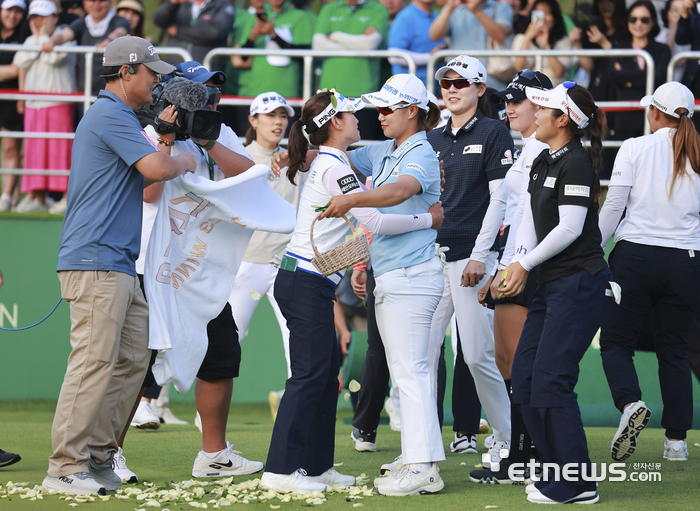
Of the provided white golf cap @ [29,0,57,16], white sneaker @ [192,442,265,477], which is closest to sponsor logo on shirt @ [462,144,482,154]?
white sneaker @ [192,442,265,477]

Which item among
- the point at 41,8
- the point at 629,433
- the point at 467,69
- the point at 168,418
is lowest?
the point at 168,418

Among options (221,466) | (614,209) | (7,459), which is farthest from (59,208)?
(614,209)

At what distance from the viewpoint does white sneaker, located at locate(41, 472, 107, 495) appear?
386cm

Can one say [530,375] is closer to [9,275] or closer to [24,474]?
[24,474]

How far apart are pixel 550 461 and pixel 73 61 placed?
690 centimetres

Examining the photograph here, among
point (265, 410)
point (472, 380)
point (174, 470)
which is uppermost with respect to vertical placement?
point (472, 380)

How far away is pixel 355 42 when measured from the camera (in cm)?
826

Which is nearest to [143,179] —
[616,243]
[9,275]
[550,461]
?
[550,461]

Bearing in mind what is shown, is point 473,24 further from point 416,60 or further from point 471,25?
point 416,60

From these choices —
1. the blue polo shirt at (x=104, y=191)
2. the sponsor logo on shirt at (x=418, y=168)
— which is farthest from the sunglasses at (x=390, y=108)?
the blue polo shirt at (x=104, y=191)

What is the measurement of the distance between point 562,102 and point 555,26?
4.81 m

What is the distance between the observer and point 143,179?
4.16 m

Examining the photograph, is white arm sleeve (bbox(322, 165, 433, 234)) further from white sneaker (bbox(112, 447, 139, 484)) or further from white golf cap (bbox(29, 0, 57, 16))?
white golf cap (bbox(29, 0, 57, 16))

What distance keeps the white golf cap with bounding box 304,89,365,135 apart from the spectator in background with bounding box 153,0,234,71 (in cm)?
467
